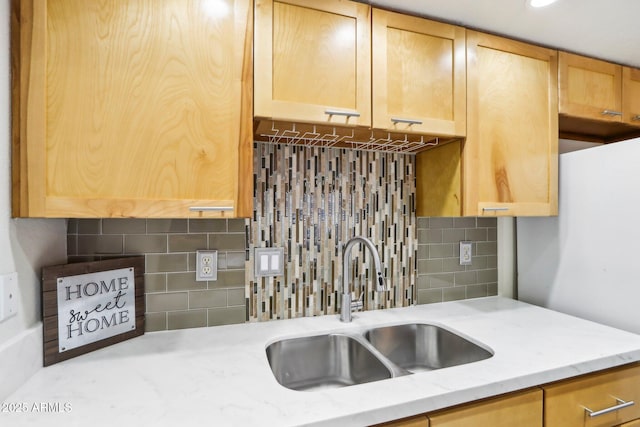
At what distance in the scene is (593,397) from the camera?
104 centimetres

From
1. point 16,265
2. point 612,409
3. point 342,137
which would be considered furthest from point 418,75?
point 16,265

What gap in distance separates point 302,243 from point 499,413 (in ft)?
2.87

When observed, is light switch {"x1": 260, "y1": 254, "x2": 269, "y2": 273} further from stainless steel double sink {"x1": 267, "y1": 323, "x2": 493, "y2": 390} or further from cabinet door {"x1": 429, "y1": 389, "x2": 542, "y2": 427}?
cabinet door {"x1": 429, "y1": 389, "x2": 542, "y2": 427}

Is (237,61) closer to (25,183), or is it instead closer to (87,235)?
(25,183)

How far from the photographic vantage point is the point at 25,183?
835mm

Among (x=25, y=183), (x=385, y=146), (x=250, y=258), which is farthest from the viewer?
(x=385, y=146)

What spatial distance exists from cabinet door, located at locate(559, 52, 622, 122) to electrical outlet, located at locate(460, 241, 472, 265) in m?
0.72

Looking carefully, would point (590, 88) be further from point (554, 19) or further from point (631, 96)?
point (554, 19)

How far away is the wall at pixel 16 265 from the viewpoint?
0.81 meters

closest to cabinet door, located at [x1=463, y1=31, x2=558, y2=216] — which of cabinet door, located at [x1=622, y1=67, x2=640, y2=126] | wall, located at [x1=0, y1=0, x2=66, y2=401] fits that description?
cabinet door, located at [x1=622, y1=67, x2=640, y2=126]

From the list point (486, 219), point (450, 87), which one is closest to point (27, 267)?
point (450, 87)

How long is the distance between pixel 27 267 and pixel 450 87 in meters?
1.49

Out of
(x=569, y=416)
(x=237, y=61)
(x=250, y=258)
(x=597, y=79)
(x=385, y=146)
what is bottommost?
(x=569, y=416)

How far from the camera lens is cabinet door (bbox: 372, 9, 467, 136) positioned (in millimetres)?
1165
